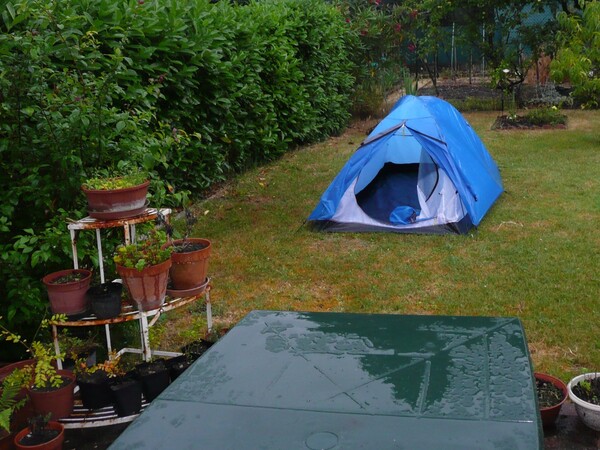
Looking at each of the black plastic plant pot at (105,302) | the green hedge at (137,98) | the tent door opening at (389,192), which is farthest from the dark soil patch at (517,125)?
the black plastic plant pot at (105,302)

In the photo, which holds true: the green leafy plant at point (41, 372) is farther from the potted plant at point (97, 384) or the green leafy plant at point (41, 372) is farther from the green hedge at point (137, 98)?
the green hedge at point (137, 98)

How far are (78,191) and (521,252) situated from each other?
3752mm

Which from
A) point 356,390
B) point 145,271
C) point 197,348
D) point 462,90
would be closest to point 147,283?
point 145,271

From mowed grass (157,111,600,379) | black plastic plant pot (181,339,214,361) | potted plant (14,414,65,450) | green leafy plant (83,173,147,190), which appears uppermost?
green leafy plant (83,173,147,190)

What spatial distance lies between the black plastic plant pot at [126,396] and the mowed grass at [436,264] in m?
0.58

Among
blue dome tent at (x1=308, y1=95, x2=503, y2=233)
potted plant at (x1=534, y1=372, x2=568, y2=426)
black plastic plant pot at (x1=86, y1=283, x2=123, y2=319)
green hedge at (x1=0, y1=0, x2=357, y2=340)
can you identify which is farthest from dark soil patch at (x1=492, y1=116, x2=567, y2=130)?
black plastic plant pot at (x1=86, y1=283, x2=123, y2=319)

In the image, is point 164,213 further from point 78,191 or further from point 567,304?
point 567,304

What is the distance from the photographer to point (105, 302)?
11.4ft

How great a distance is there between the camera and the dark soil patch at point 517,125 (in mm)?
11688

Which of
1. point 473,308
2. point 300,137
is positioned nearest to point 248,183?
point 300,137

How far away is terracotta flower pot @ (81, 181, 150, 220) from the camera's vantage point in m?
3.51

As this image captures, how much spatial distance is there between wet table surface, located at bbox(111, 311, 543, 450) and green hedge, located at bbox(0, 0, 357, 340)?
2.00 metres

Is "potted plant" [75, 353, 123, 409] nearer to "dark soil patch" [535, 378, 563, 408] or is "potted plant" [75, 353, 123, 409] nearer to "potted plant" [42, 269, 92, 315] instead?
"potted plant" [42, 269, 92, 315]

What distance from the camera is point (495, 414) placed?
62.2 inches
